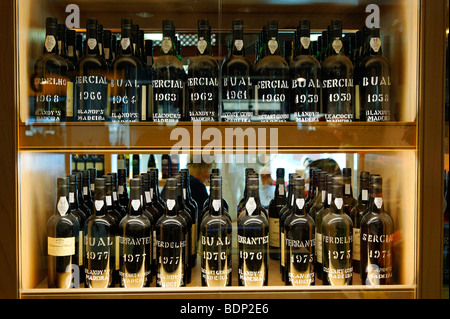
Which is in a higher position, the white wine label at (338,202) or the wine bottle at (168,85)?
the wine bottle at (168,85)

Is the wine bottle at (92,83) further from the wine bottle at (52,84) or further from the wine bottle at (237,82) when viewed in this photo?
the wine bottle at (237,82)

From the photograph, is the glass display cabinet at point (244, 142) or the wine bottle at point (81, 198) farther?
the wine bottle at point (81, 198)

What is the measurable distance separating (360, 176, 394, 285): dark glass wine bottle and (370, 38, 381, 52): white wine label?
446mm

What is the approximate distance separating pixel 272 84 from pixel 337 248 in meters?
0.60

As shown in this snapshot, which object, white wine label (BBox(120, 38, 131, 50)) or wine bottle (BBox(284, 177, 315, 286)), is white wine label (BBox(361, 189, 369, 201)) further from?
white wine label (BBox(120, 38, 131, 50))

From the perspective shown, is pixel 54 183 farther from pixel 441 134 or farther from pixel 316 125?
pixel 441 134

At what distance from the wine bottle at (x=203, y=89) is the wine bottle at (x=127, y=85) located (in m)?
0.16

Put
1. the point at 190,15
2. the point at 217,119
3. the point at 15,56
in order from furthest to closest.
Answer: the point at 190,15 → the point at 217,119 → the point at 15,56

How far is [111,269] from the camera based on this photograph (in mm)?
1276

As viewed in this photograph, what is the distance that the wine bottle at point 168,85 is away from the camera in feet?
4.15

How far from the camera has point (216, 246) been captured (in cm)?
127

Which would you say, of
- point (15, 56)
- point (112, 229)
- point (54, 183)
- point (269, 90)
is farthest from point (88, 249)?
point (269, 90)

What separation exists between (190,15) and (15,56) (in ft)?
2.02

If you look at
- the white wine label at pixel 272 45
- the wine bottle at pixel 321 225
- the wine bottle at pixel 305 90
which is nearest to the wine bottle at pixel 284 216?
the wine bottle at pixel 321 225
